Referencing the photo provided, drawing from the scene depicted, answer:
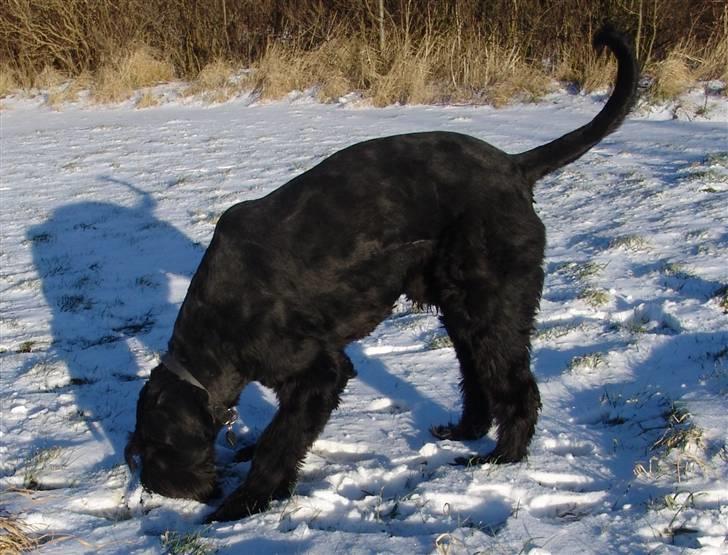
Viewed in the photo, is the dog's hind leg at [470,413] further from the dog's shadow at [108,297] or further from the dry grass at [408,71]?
the dry grass at [408,71]

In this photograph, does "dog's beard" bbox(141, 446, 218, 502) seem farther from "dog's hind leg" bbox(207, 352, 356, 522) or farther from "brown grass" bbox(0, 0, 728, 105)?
"brown grass" bbox(0, 0, 728, 105)

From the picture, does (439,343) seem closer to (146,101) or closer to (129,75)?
(146,101)

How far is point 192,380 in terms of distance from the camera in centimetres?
303

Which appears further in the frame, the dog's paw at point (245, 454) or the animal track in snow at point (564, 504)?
the dog's paw at point (245, 454)

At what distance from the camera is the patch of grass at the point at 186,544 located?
2.56 meters

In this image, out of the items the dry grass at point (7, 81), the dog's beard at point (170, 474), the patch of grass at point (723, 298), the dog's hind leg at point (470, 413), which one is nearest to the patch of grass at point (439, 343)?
the dog's hind leg at point (470, 413)

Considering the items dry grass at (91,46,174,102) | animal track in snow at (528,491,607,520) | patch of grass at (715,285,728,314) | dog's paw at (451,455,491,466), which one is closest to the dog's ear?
dog's paw at (451,455,491,466)

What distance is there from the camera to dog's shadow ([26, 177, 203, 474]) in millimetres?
3932

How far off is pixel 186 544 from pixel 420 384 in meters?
1.63

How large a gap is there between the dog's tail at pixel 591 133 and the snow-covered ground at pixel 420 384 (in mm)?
1043

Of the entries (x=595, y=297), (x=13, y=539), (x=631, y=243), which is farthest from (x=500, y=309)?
(x=631, y=243)

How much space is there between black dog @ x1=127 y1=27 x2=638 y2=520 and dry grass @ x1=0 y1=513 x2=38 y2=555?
17.7 inches

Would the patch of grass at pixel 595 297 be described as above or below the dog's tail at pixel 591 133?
below

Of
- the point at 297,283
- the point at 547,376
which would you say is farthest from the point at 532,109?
the point at 297,283
